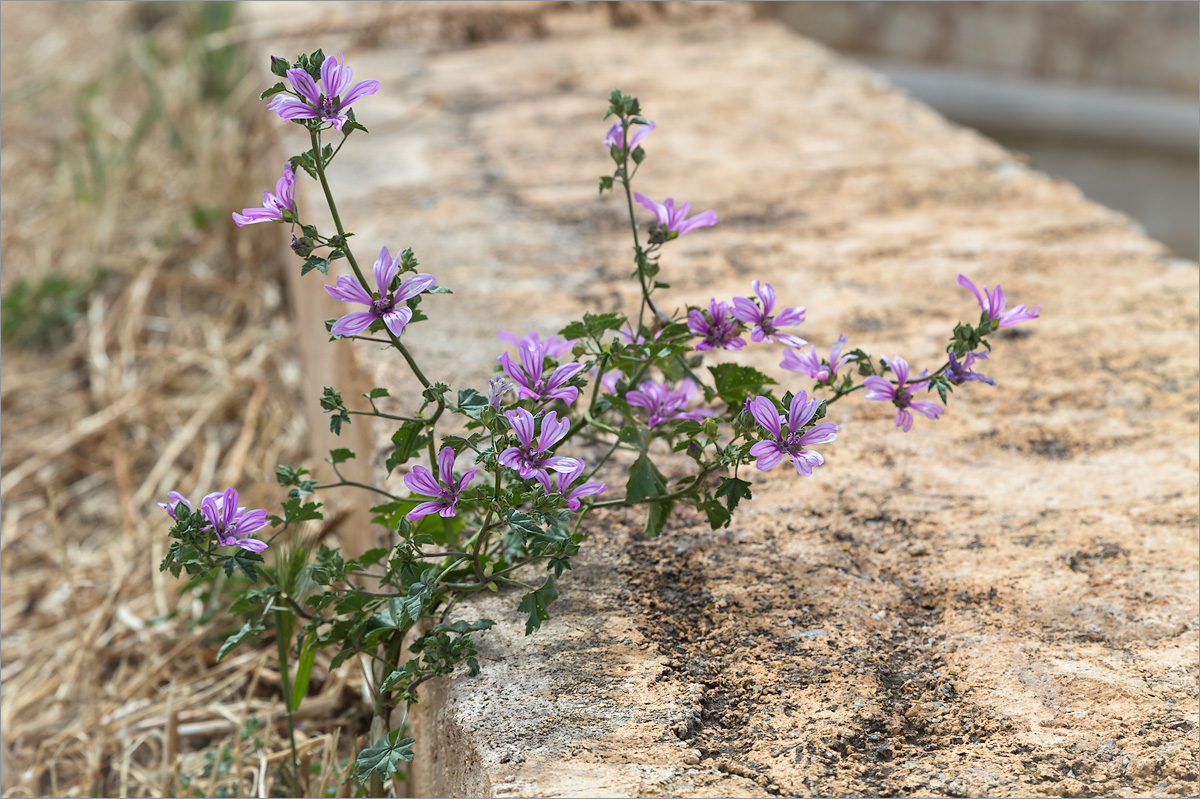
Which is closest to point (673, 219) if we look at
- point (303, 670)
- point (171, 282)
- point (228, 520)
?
point (228, 520)

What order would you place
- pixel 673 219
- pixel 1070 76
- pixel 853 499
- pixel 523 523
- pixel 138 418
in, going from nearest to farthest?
pixel 523 523 < pixel 673 219 < pixel 853 499 < pixel 138 418 < pixel 1070 76

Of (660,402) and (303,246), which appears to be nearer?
(303,246)

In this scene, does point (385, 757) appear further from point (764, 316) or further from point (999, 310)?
point (999, 310)

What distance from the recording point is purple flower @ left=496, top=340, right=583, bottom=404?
1.09 metres

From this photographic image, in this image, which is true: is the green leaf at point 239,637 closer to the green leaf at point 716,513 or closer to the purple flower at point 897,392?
the green leaf at point 716,513

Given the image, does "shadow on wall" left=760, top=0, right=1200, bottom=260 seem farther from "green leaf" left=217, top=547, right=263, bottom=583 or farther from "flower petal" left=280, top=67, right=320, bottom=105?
"green leaf" left=217, top=547, right=263, bottom=583

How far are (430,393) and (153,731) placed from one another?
1009mm

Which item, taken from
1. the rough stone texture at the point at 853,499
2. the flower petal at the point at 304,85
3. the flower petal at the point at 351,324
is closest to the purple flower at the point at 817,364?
the rough stone texture at the point at 853,499

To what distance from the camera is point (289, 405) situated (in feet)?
8.54

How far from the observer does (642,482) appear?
1129mm

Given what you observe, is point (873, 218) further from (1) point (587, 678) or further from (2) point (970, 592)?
(1) point (587, 678)

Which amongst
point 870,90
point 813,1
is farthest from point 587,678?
A: point 813,1

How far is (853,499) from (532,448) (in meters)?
0.56

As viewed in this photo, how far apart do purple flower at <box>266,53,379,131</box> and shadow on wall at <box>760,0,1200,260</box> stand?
3.51 meters
